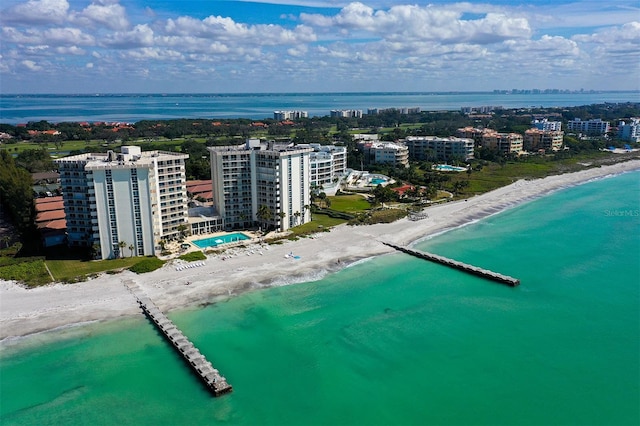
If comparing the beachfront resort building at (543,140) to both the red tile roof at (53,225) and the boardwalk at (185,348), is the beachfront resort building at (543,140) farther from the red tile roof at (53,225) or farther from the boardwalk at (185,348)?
the boardwalk at (185,348)

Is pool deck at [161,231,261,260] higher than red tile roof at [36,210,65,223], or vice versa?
red tile roof at [36,210,65,223]

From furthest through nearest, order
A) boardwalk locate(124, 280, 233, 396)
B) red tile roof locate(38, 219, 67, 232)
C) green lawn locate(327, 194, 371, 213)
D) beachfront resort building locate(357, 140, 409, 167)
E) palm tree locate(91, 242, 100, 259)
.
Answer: beachfront resort building locate(357, 140, 409, 167)
green lawn locate(327, 194, 371, 213)
red tile roof locate(38, 219, 67, 232)
palm tree locate(91, 242, 100, 259)
boardwalk locate(124, 280, 233, 396)

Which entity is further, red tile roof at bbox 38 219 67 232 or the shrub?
red tile roof at bbox 38 219 67 232

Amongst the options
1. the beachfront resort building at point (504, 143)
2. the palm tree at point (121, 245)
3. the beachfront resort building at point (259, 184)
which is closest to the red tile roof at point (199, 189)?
the beachfront resort building at point (259, 184)

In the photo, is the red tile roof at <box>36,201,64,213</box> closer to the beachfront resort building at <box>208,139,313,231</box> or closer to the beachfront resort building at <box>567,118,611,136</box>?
the beachfront resort building at <box>208,139,313,231</box>

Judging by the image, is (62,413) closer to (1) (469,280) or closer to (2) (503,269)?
(1) (469,280)

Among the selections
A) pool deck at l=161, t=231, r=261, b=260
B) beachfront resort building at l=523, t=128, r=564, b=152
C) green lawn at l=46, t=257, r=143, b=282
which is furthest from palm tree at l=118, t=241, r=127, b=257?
beachfront resort building at l=523, t=128, r=564, b=152
